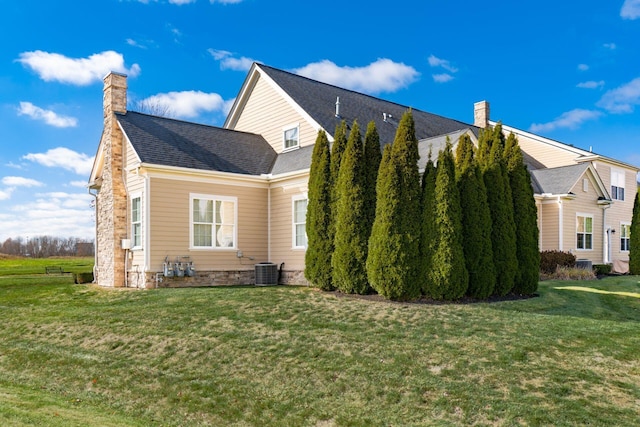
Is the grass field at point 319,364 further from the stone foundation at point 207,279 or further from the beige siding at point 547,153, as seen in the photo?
the beige siding at point 547,153

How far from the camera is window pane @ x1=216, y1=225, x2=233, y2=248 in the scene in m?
15.5

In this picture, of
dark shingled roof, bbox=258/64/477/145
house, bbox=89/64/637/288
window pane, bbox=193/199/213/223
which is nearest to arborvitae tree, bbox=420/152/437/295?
house, bbox=89/64/637/288

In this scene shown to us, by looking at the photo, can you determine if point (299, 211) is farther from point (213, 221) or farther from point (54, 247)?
point (54, 247)

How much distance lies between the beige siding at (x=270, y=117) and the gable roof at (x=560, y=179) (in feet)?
33.6

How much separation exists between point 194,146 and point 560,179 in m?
15.0

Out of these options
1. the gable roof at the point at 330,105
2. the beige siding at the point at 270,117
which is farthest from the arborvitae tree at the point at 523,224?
the beige siding at the point at 270,117

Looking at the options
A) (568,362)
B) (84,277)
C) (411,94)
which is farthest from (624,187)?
(84,277)

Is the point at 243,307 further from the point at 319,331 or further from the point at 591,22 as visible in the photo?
the point at 591,22

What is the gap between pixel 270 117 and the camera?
19.0 meters

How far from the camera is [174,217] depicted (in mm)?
14562

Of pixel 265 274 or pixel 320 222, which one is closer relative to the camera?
pixel 320 222

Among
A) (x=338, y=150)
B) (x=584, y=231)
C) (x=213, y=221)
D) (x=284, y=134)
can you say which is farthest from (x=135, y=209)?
(x=584, y=231)

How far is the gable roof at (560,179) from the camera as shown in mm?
20469

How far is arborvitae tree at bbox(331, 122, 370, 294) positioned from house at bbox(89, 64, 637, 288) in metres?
3.14
